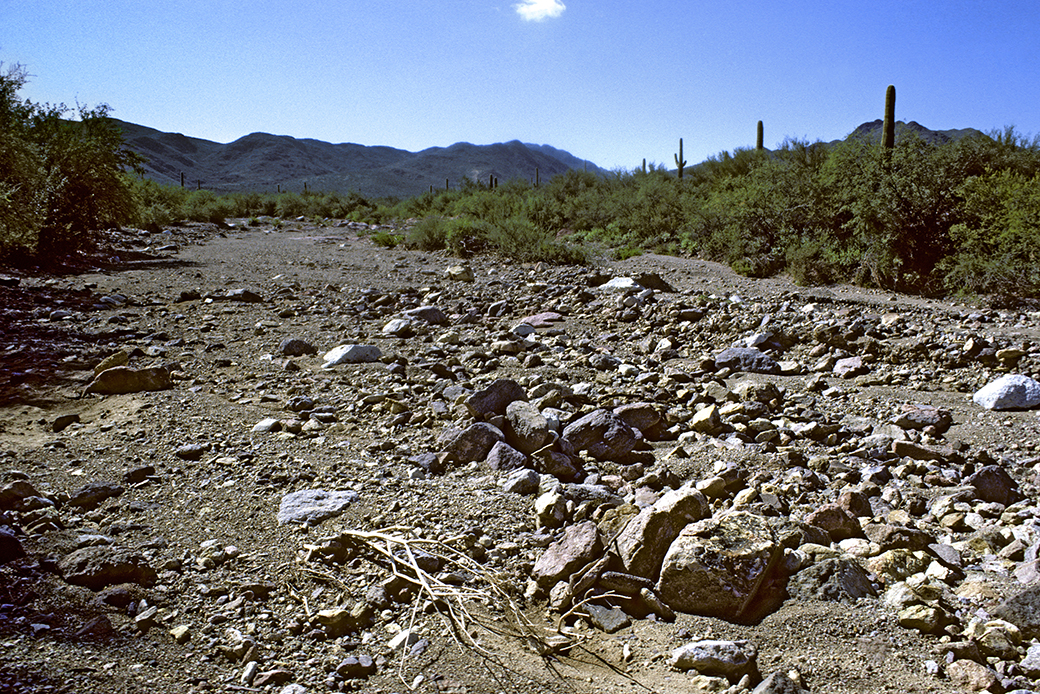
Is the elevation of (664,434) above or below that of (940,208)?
below

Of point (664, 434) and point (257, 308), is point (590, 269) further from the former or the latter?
point (664, 434)

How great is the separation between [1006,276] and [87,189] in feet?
51.9

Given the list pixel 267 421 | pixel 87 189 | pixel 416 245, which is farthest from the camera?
pixel 416 245

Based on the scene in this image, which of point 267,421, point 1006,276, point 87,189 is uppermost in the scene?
point 87,189

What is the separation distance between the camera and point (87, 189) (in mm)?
14156

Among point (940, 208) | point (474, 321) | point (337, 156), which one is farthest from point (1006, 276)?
point (337, 156)

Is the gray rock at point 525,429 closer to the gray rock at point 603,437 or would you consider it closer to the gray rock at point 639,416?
the gray rock at point 603,437

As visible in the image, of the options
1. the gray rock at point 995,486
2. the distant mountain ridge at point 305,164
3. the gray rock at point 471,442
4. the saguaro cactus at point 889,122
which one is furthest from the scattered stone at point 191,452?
the distant mountain ridge at point 305,164

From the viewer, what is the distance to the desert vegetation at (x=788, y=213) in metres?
9.29

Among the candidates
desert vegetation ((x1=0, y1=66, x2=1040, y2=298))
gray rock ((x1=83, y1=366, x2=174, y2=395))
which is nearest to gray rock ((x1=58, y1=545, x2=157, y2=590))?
gray rock ((x1=83, y1=366, x2=174, y2=395))

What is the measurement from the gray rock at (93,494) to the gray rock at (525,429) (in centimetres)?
194

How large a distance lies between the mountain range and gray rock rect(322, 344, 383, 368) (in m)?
60.1

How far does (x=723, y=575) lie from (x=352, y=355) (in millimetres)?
3940

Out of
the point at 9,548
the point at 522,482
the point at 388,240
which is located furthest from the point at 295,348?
the point at 388,240
